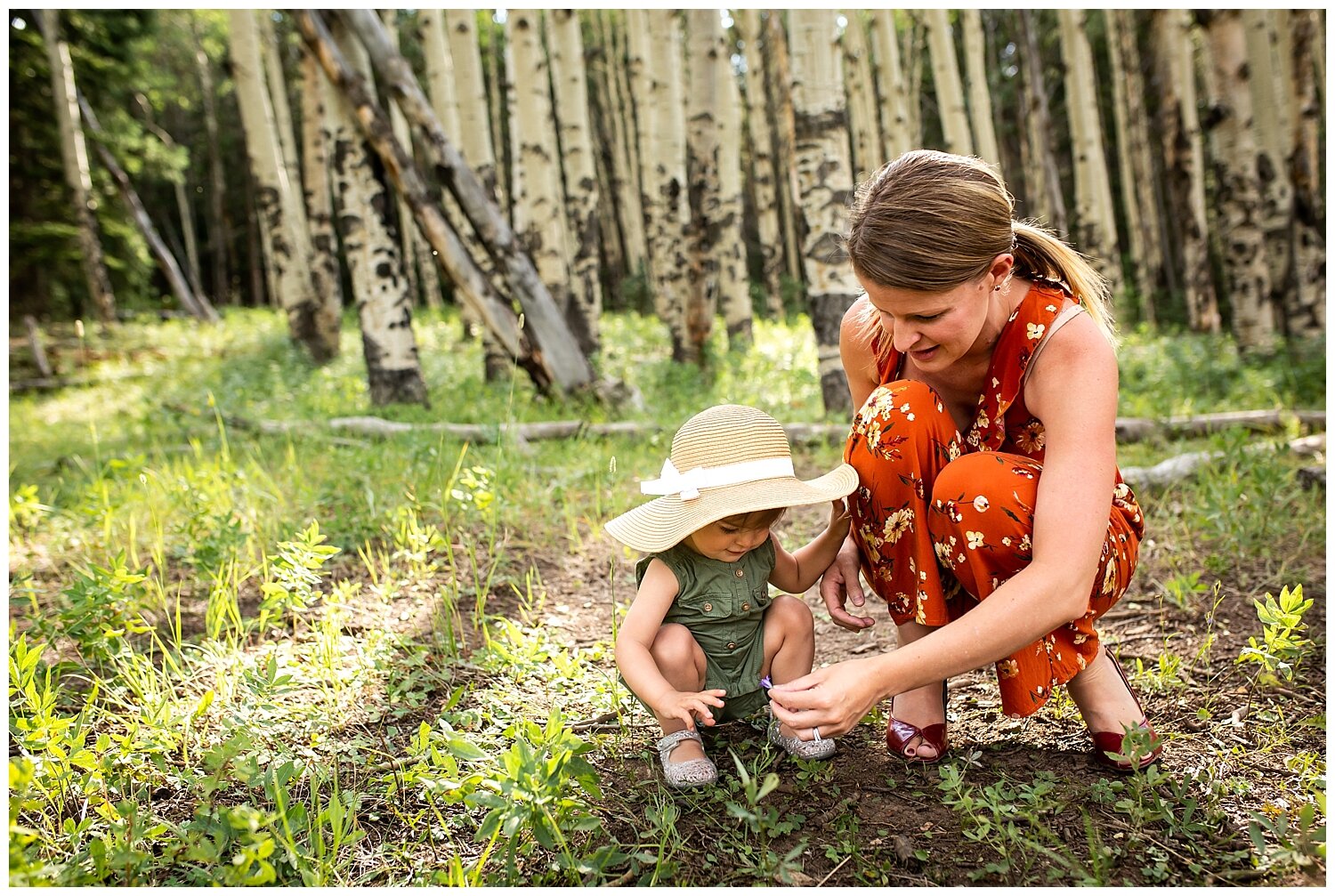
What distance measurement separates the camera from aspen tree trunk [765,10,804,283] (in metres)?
12.9

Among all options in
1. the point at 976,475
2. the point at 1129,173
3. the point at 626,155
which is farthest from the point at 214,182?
the point at 976,475

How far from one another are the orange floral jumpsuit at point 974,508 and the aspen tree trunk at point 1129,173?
43.1 feet

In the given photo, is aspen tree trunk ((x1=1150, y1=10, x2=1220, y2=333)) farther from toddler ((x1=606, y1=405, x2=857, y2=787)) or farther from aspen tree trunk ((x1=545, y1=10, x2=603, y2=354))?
toddler ((x1=606, y1=405, x2=857, y2=787))

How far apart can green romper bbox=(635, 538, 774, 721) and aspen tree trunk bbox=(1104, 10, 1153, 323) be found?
13.5 metres

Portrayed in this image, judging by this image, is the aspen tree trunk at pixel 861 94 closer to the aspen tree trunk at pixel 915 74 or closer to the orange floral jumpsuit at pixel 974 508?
the aspen tree trunk at pixel 915 74

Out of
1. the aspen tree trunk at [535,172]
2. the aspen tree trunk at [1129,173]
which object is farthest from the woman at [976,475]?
the aspen tree trunk at [1129,173]

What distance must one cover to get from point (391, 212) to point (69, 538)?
149 inches

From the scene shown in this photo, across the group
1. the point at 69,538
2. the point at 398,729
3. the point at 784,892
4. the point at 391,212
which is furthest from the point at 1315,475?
the point at 391,212

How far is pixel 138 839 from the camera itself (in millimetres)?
1604

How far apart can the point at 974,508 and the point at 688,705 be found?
0.70 m

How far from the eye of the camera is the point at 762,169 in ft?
42.7

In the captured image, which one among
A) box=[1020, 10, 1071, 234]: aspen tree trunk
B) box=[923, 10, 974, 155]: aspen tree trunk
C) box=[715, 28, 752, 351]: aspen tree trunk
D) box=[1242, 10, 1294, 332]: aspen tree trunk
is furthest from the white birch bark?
box=[1020, 10, 1071, 234]: aspen tree trunk

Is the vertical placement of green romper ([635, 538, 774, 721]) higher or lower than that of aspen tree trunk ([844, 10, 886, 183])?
lower

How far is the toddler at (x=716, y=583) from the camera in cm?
186
